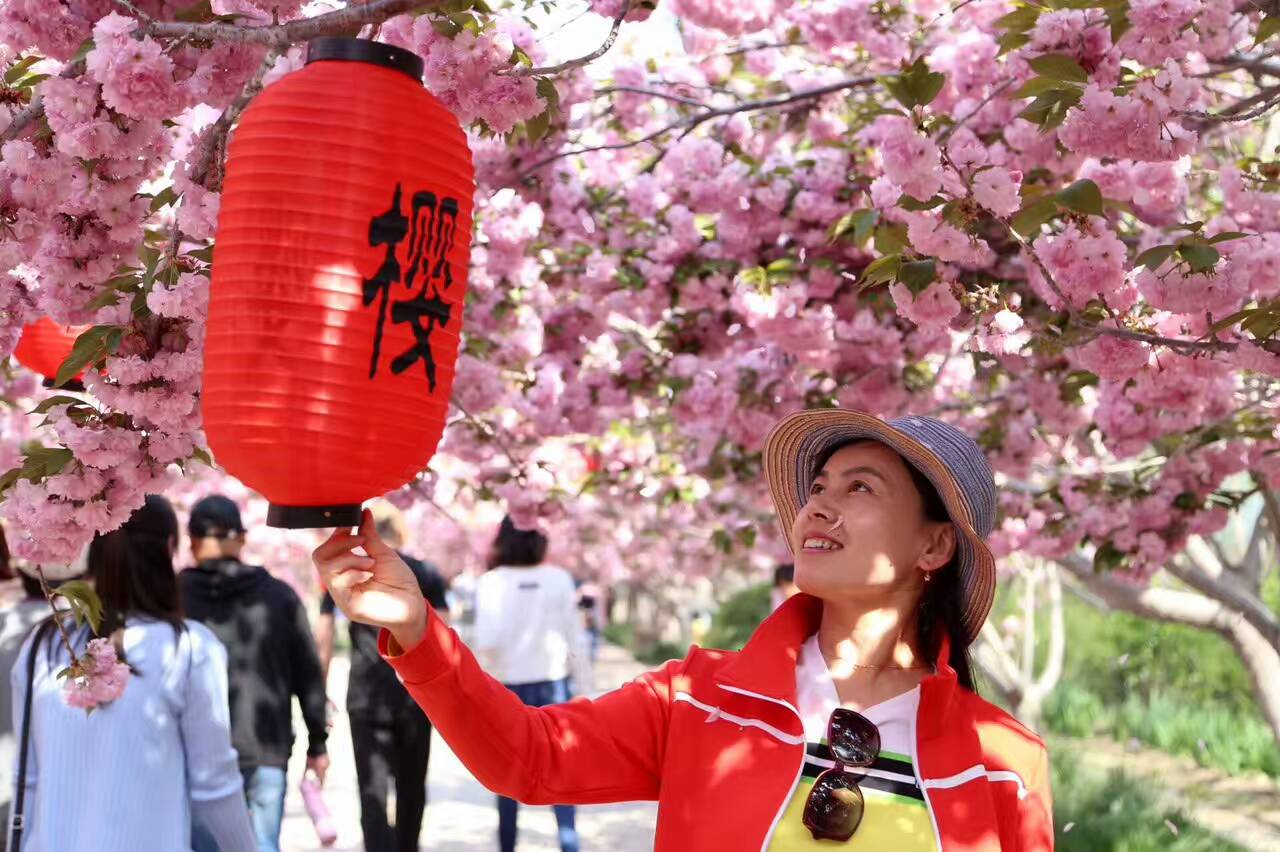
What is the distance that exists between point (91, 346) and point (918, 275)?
180cm

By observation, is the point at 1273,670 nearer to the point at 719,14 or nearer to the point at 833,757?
the point at 719,14

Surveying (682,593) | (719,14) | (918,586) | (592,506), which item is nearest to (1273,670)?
(719,14)

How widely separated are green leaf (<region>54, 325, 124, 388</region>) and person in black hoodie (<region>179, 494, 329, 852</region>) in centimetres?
248

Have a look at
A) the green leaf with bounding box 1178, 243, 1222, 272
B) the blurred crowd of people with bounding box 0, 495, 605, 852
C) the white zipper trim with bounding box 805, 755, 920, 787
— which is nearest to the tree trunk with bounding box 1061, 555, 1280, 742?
the green leaf with bounding box 1178, 243, 1222, 272

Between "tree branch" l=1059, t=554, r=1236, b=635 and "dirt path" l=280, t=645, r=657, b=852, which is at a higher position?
"tree branch" l=1059, t=554, r=1236, b=635

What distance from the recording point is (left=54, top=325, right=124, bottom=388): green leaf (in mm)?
2521

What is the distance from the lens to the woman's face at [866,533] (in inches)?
92.3

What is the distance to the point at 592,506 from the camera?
1720 cm

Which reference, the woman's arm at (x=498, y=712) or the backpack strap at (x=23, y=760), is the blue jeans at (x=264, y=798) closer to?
the backpack strap at (x=23, y=760)

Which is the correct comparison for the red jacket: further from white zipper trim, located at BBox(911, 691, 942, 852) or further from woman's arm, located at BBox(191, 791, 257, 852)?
woman's arm, located at BBox(191, 791, 257, 852)

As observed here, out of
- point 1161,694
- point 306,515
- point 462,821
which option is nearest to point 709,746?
point 306,515

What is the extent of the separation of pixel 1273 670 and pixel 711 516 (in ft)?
17.3

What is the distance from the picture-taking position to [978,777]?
2.21 metres

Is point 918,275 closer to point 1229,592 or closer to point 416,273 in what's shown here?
point 416,273
